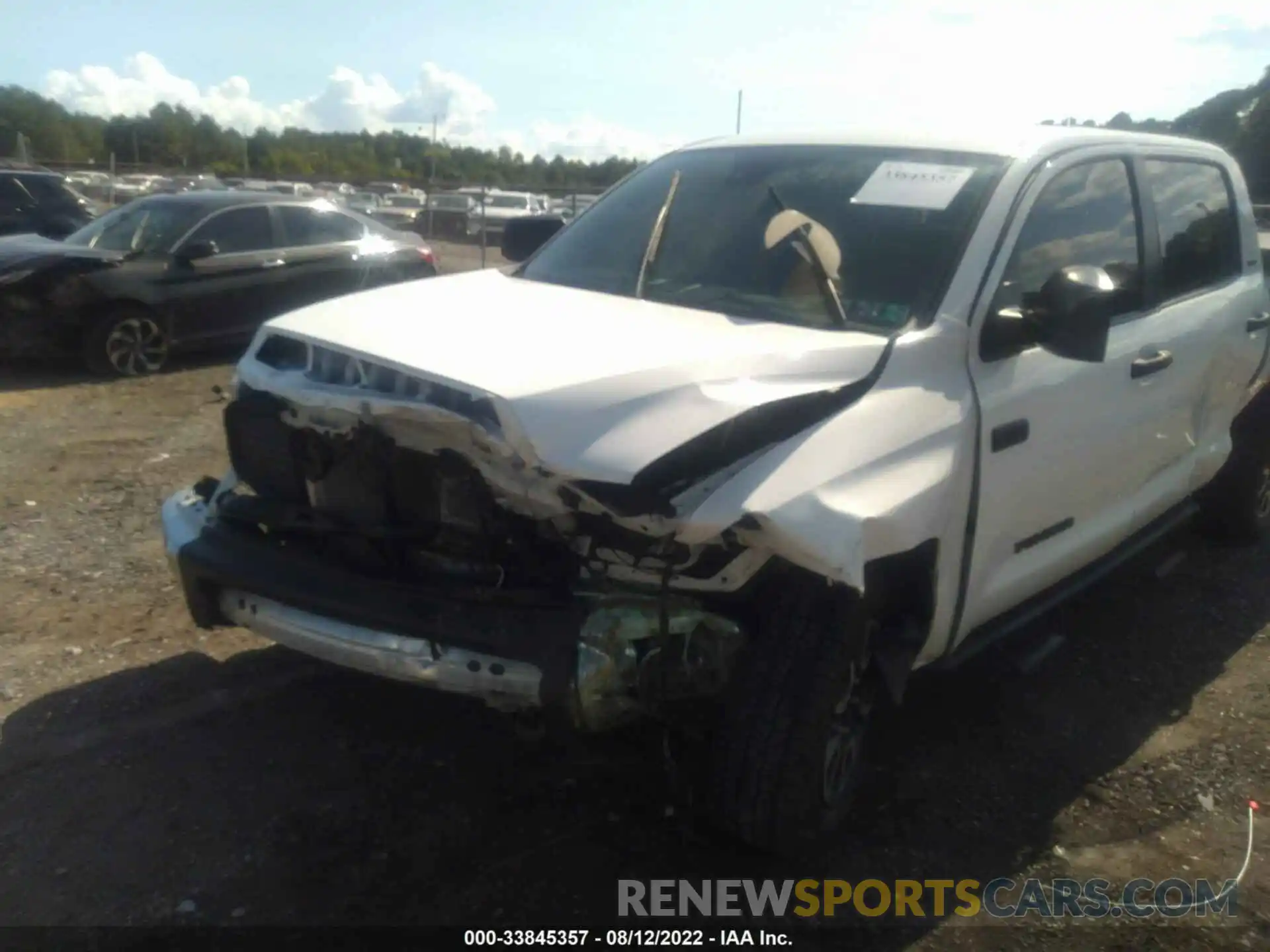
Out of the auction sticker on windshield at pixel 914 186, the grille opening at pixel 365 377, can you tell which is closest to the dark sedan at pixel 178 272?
the grille opening at pixel 365 377

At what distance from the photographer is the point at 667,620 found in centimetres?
282

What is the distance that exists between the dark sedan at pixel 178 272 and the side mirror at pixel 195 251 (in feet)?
0.03

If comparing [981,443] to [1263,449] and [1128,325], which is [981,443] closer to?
[1128,325]

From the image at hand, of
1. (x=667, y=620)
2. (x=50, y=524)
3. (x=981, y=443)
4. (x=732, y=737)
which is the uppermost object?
(x=981, y=443)

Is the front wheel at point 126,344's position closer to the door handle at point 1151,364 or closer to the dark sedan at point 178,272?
the dark sedan at point 178,272

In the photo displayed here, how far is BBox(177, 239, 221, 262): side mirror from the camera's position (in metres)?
9.23

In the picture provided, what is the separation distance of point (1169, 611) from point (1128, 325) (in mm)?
1745

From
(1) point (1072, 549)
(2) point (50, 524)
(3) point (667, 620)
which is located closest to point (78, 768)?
(3) point (667, 620)

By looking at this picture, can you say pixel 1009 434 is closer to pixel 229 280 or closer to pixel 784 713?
pixel 784 713

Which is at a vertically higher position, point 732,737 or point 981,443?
point 981,443

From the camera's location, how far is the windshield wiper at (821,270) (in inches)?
131

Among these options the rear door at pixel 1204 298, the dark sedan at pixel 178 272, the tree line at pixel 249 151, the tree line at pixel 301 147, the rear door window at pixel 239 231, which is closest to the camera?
the rear door at pixel 1204 298

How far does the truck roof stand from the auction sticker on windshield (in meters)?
0.13

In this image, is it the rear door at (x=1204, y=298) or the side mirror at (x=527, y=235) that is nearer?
the rear door at (x=1204, y=298)
